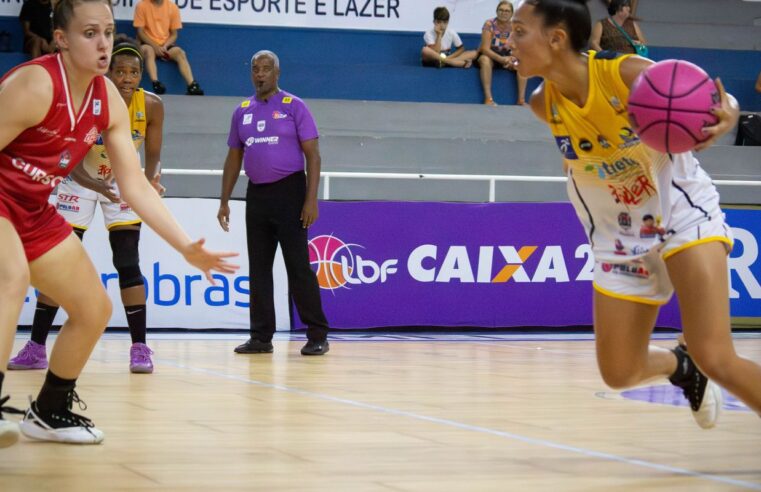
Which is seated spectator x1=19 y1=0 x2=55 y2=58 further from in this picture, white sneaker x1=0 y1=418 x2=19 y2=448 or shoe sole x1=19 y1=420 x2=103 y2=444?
white sneaker x1=0 y1=418 x2=19 y2=448

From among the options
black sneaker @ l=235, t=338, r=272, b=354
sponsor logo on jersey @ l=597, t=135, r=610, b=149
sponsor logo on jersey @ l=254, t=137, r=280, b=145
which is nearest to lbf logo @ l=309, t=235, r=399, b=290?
black sneaker @ l=235, t=338, r=272, b=354

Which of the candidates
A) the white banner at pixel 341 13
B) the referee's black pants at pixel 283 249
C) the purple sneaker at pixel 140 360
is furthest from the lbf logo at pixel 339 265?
the white banner at pixel 341 13

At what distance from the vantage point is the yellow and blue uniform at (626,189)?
13.4 ft

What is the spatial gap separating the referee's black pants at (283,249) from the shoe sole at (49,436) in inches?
155

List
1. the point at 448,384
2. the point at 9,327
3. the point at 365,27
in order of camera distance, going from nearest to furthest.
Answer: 1. the point at 9,327
2. the point at 448,384
3. the point at 365,27

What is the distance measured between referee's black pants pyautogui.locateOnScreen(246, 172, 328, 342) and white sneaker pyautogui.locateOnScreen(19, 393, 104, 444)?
3.94m

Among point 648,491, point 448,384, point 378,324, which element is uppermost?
point 648,491

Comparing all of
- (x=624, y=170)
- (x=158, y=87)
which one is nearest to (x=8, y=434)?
(x=624, y=170)

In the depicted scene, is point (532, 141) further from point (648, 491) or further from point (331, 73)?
point (648, 491)

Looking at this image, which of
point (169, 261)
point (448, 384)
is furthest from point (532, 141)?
point (448, 384)

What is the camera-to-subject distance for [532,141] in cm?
1454

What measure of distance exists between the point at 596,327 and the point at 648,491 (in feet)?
2.81

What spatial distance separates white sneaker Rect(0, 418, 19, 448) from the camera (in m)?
3.88

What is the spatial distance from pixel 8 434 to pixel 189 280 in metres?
6.31
